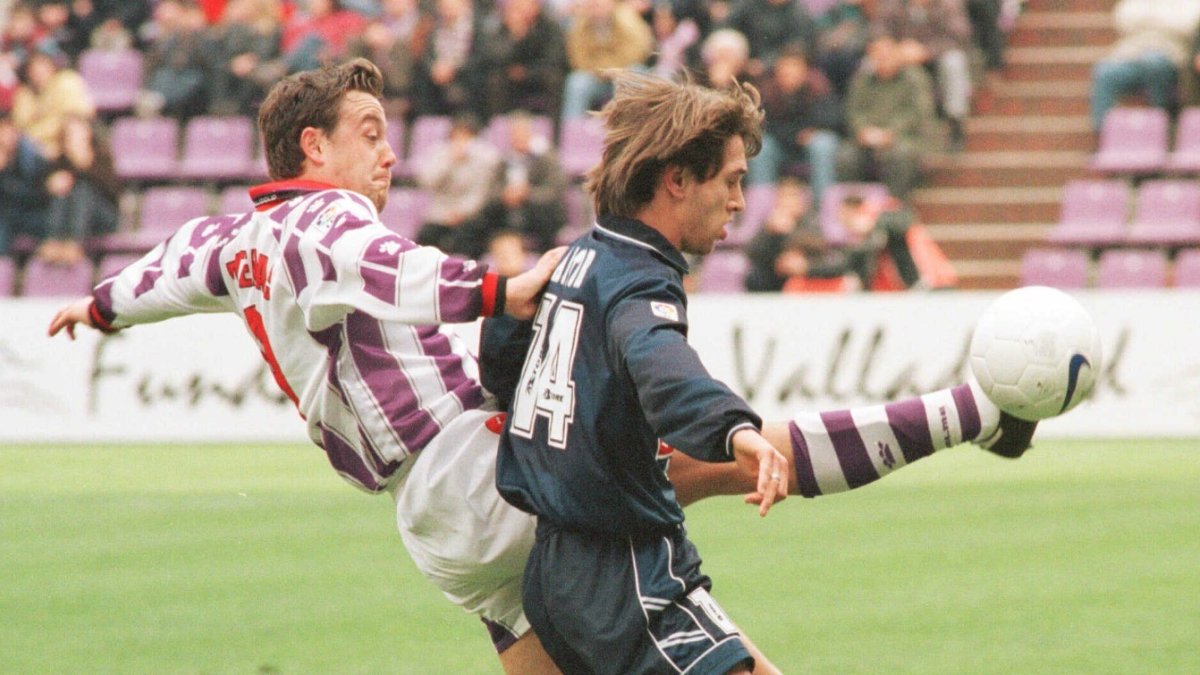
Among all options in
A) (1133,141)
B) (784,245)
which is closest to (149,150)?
(784,245)

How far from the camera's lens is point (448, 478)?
430cm

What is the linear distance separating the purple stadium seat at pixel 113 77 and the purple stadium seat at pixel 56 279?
2.57 meters

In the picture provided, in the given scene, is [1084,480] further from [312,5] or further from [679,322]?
[312,5]

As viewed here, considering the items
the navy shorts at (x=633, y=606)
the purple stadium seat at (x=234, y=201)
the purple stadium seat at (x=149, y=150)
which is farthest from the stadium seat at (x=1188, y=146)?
the navy shorts at (x=633, y=606)

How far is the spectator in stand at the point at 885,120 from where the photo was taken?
15.7 meters

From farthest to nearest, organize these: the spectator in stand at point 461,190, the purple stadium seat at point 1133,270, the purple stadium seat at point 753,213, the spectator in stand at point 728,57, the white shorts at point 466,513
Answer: the purple stadium seat at point 753,213
the spectator in stand at point 461,190
the spectator in stand at point 728,57
the purple stadium seat at point 1133,270
the white shorts at point 466,513

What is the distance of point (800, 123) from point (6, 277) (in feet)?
23.9

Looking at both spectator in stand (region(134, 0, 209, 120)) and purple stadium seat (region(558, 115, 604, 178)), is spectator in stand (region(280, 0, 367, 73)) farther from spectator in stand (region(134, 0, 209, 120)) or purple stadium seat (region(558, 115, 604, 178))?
purple stadium seat (region(558, 115, 604, 178))

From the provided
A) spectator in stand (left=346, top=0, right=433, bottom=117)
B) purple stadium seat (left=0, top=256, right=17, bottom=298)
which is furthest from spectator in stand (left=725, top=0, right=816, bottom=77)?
purple stadium seat (left=0, top=256, right=17, bottom=298)

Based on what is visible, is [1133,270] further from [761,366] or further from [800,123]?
[761,366]

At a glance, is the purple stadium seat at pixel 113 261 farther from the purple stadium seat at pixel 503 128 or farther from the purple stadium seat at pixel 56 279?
the purple stadium seat at pixel 503 128

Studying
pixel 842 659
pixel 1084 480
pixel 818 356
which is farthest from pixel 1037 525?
pixel 818 356

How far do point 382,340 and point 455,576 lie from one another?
572mm

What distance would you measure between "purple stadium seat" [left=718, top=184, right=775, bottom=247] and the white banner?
2.60m
